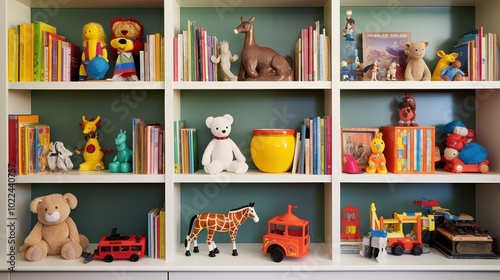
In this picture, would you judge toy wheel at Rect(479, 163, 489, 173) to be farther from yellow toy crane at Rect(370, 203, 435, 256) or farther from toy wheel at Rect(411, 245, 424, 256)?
toy wheel at Rect(411, 245, 424, 256)

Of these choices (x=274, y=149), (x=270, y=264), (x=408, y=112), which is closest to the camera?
(x=270, y=264)

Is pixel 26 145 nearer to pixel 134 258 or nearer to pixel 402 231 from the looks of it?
pixel 134 258

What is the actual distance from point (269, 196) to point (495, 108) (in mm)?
1076

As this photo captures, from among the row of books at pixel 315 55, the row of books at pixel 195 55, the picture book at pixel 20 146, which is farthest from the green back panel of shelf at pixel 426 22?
the picture book at pixel 20 146

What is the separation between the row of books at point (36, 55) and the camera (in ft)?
6.27

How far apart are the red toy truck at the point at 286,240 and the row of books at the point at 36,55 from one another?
3.57 feet

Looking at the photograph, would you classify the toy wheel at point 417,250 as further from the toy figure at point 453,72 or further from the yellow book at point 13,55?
the yellow book at point 13,55

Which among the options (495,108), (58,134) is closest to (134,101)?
(58,134)

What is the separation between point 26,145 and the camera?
1.92 meters

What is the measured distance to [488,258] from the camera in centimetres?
189

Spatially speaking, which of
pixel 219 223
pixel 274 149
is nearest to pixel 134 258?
pixel 219 223

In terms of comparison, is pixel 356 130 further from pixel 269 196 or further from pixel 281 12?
pixel 281 12

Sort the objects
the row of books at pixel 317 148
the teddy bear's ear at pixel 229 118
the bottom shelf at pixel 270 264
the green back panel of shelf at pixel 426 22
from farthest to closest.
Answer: the green back panel of shelf at pixel 426 22, the teddy bear's ear at pixel 229 118, the row of books at pixel 317 148, the bottom shelf at pixel 270 264

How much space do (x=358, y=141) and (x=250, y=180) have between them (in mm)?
546
